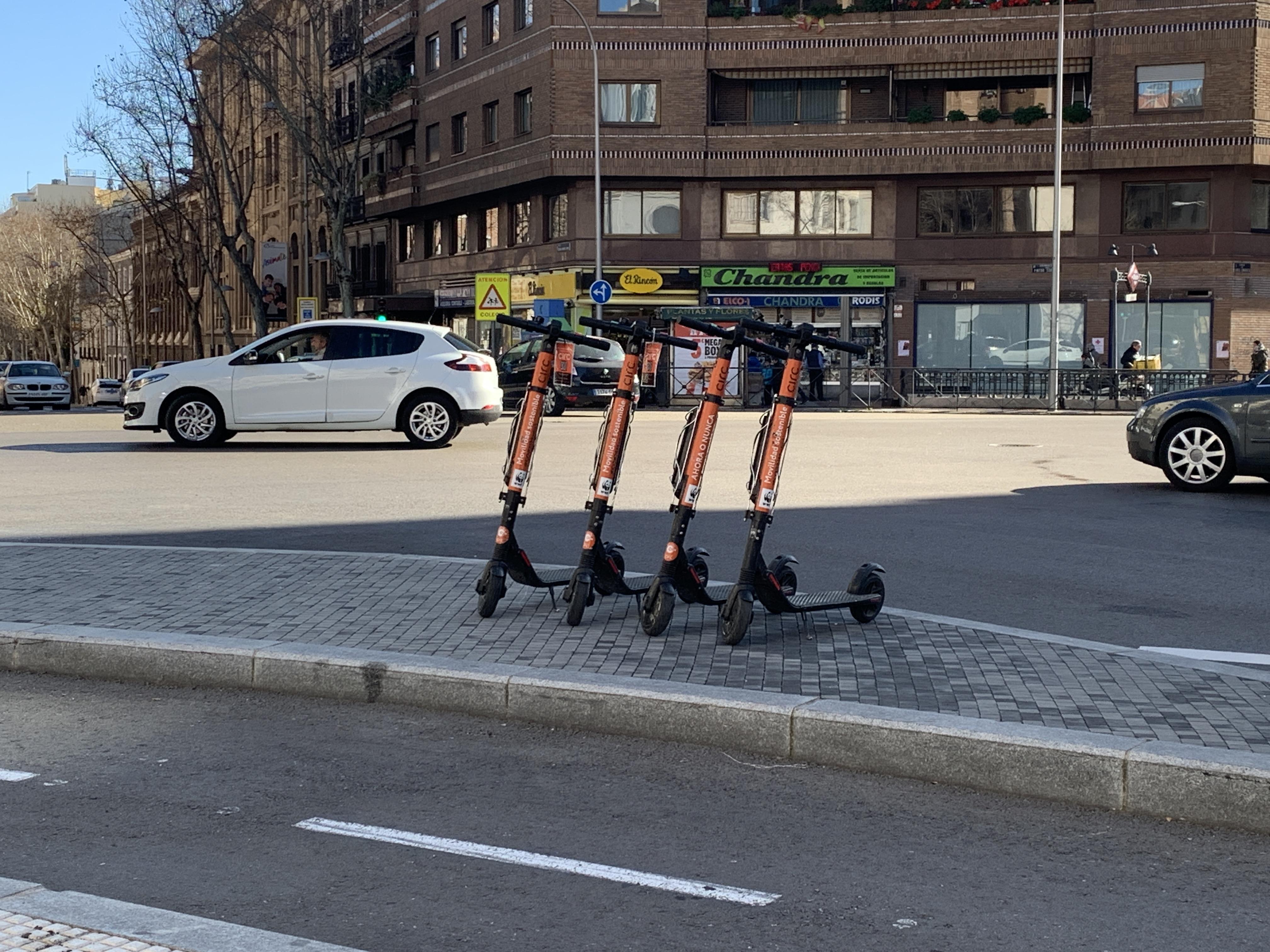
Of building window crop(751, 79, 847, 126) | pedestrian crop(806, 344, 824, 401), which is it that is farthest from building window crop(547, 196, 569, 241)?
pedestrian crop(806, 344, 824, 401)

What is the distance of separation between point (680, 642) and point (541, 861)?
2.72m

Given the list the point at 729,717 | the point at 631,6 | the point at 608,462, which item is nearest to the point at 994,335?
the point at 631,6

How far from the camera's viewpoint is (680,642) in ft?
23.3

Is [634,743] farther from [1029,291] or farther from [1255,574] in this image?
[1029,291]

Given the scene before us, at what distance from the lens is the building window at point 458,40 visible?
52.6m

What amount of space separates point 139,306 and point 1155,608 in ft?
312

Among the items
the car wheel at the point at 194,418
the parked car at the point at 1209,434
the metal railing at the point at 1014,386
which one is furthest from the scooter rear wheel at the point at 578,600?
the metal railing at the point at 1014,386

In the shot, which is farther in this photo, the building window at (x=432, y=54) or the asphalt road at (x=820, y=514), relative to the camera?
the building window at (x=432, y=54)

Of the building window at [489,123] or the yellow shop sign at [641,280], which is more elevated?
the building window at [489,123]

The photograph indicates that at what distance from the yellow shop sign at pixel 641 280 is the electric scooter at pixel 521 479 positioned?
3893cm

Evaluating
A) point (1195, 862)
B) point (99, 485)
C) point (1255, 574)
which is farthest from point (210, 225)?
point (1195, 862)

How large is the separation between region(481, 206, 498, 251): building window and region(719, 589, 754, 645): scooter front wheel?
45.9 metres

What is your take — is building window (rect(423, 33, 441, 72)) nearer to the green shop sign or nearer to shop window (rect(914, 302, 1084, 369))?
the green shop sign

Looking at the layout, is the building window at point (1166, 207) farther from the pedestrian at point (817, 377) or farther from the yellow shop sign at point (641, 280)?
the yellow shop sign at point (641, 280)
